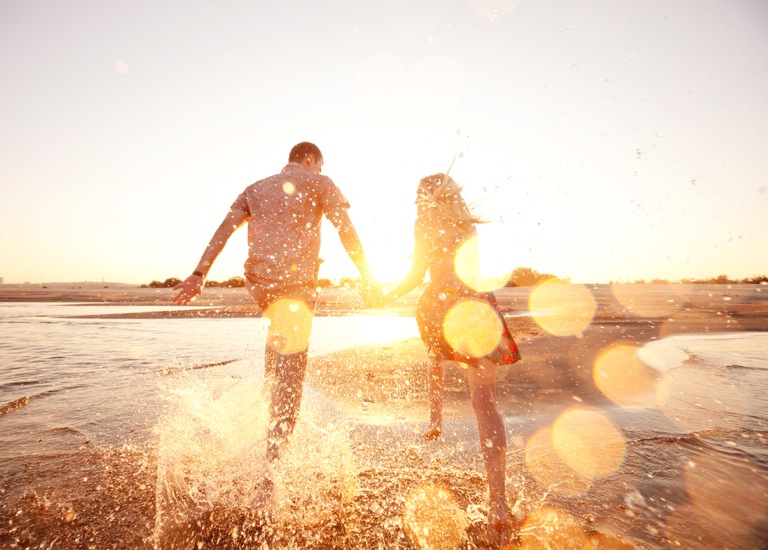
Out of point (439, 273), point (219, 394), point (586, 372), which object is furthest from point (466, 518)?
point (586, 372)

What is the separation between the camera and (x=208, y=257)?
271 centimetres

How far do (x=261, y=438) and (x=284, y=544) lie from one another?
3.83ft

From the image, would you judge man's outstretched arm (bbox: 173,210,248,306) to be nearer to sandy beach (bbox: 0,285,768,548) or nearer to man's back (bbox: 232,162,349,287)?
man's back (bbox: 232,162,349,287)

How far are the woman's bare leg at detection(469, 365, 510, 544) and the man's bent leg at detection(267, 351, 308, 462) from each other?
110cm

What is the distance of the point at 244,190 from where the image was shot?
2.87m

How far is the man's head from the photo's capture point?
2.94 meters

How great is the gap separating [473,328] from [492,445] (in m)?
0.67

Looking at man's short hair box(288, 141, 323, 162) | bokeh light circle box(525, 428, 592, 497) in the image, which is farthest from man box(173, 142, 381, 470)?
bokeh light circle box(525, 428, 592, 497)

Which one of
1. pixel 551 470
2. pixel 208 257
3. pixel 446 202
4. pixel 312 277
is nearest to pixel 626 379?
pixel 551 470

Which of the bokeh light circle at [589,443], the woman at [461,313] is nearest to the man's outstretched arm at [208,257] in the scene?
the woman at [461,313]

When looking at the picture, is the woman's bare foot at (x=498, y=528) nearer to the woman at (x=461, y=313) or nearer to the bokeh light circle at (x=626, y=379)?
the woman at (x=461, y=313)

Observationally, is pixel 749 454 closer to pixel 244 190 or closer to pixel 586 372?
pixel 586 372

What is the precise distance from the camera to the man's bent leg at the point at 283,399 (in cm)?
249

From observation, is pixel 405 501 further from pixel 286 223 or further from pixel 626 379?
pixel 626 379
